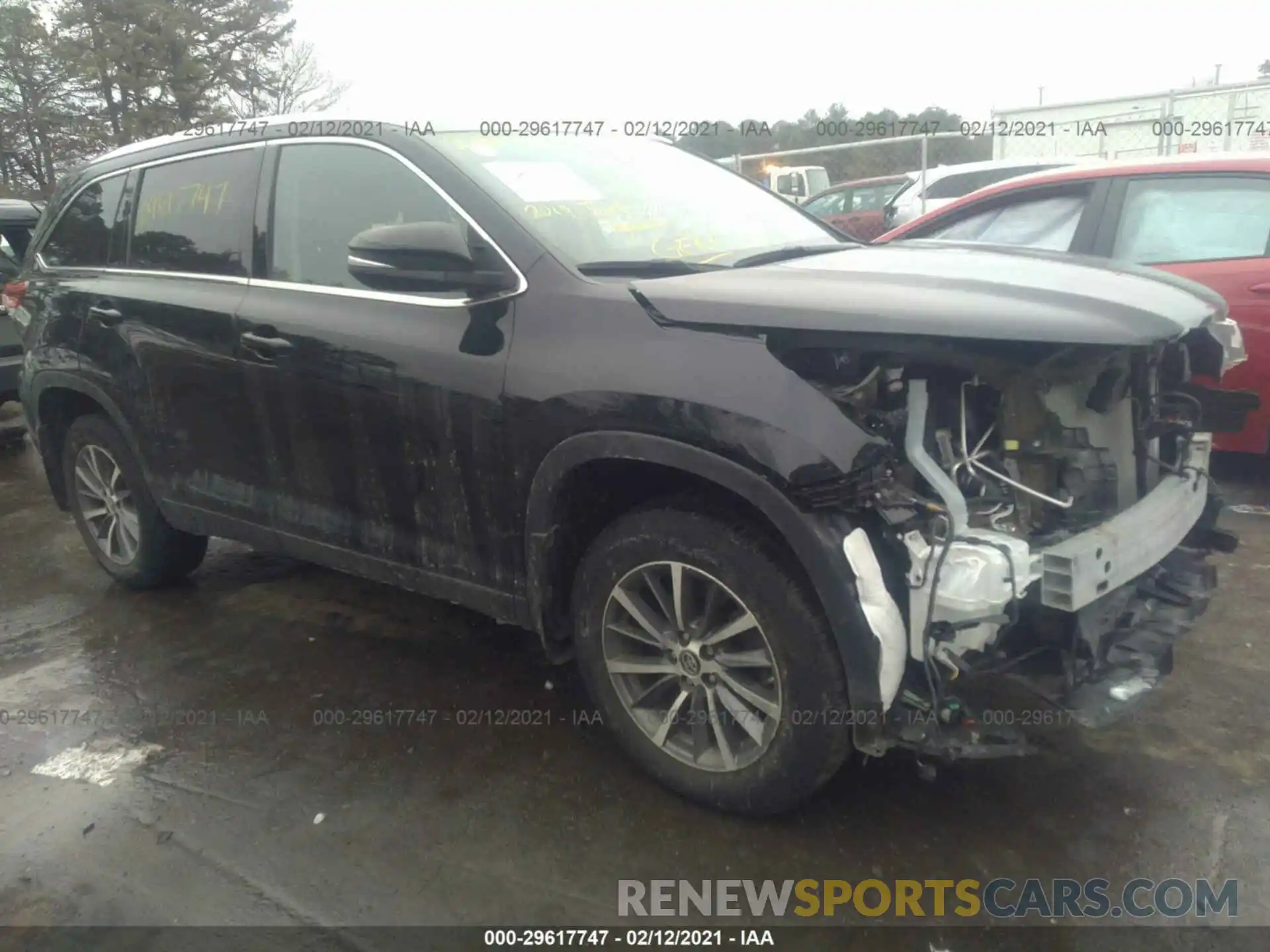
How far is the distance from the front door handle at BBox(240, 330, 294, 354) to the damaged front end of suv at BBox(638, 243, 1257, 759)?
1.46 m

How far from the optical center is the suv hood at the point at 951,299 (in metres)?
2.11

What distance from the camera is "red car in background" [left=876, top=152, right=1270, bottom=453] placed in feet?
14.7

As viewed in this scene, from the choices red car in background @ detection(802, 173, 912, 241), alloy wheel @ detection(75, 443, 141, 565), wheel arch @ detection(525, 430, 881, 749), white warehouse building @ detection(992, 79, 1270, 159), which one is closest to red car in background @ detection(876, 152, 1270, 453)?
wheel arch @ detection(525, 430, 881, 749)

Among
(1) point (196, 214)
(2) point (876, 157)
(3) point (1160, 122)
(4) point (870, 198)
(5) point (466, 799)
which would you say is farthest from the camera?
(4) point (870, 198)

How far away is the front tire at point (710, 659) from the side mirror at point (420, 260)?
83 centimetres

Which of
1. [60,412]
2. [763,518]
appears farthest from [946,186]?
[763,518]

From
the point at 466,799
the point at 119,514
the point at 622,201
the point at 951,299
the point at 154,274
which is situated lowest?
the point at 466,799

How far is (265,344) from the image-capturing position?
11.0 feet

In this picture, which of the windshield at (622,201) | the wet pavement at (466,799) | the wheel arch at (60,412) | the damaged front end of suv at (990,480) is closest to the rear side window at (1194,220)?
the wet pavement at (466,799)

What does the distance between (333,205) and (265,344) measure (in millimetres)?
525

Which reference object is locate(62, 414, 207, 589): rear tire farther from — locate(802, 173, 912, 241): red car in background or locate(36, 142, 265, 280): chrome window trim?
locate(802, 173, 912, 241): red car in background

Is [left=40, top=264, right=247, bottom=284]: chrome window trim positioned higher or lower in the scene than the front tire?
higher

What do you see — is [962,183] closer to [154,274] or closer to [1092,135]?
[1092,135]

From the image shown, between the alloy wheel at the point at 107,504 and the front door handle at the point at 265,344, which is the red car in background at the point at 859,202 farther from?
the front door handle at the point at 265,344
